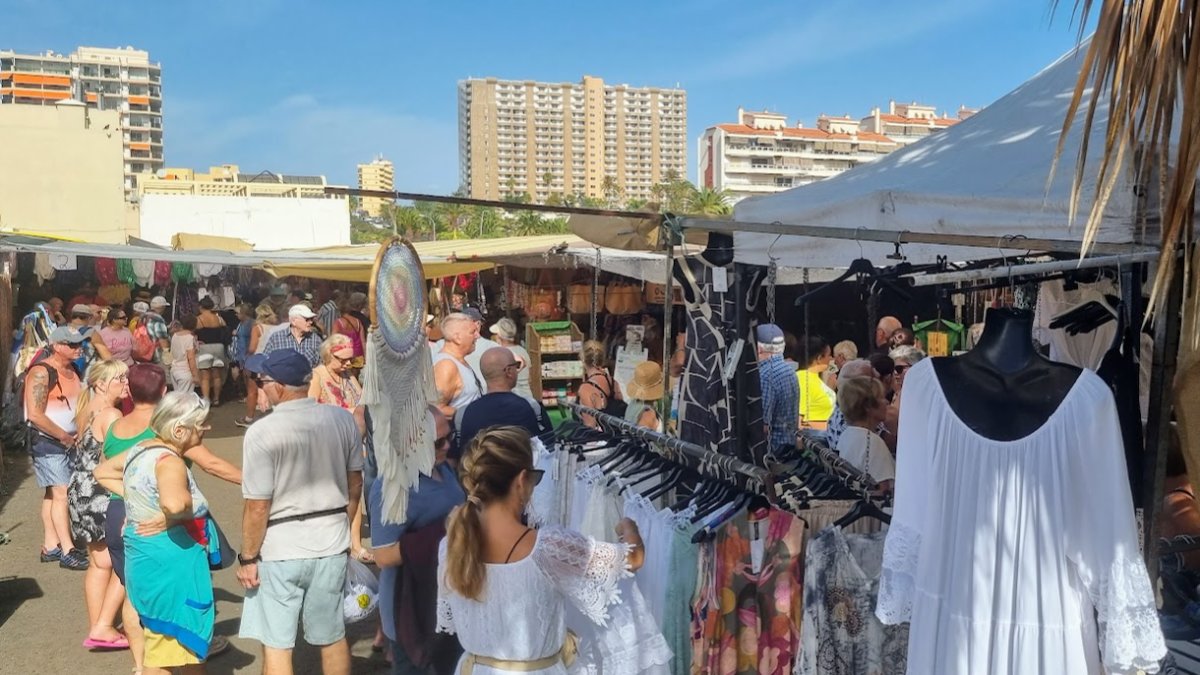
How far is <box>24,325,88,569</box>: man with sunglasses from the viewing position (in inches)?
246

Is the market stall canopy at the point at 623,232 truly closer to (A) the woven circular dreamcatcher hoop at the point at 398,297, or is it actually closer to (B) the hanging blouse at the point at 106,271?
(A) the woven circular dreamcatcher hoop at the point at 398,297

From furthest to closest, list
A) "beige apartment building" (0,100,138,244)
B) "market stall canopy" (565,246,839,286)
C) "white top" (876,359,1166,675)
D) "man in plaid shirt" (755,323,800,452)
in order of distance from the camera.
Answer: "beige apartment building" (0,100,138,244), "market stall canopy" (565,246,839,286), "man in plaid shirt" (755,323,800,452), "white top" (876,359,1166,675)

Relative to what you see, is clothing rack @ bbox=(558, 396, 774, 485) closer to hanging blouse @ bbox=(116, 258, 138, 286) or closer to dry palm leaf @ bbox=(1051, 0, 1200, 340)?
dry palm leaf @ bbox=(1051, 0, 1200, 340)

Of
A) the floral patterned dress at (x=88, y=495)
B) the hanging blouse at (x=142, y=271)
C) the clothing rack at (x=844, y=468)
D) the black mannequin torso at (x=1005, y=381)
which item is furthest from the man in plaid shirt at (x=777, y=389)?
the hanging blouse at (x=142, y=271)

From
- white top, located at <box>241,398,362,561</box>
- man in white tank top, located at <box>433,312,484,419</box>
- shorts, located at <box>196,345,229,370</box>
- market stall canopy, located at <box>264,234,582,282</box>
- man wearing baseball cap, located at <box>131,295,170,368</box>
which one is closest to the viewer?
white top, located at <box>241,398,362,561</box>

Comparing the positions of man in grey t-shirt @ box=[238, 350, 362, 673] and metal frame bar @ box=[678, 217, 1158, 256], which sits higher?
metal frame bar @ box=[678, 217, 1158, 256]

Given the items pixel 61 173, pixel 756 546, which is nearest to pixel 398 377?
pixel 756 546

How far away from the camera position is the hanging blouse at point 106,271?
15.8 m

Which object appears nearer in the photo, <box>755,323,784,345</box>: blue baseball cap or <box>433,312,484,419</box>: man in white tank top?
<box>755,323,784,345</box>: blue baseball cap

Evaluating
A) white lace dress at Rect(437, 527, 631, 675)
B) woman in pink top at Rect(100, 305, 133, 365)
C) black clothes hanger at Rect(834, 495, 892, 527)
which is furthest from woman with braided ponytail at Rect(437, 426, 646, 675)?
woman in pink top at Rect(100, 305, 133, 365)

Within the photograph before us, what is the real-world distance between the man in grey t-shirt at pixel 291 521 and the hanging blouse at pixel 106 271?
1384cm

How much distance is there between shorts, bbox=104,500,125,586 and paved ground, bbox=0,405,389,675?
90 cm

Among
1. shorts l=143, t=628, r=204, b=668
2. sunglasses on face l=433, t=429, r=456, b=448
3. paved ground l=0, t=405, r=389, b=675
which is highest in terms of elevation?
sunglasses on face l=433, t=429, r=456, b=448

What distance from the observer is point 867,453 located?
4172mm
